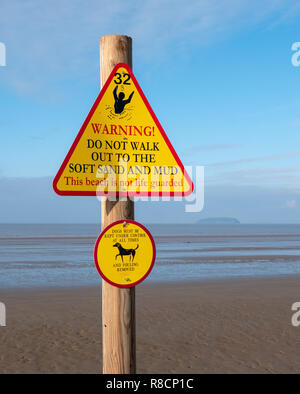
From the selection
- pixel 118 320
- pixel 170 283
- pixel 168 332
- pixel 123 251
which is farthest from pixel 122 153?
pixel 170 283

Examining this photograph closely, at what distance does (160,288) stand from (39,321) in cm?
597

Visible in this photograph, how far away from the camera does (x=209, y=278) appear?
1764cm

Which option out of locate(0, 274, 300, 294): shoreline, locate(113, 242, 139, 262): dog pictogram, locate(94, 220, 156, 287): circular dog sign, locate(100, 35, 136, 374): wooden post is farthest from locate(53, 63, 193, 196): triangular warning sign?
locate(0, 274, 300, 294): shoreline

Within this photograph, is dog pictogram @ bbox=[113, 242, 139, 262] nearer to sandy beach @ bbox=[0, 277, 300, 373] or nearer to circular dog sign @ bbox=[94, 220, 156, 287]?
circular dog sign @ bbox=[94, 220, 156, 287]

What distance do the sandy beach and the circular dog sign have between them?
13.8 ft

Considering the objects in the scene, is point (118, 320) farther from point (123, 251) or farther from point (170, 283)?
point (170, 283)

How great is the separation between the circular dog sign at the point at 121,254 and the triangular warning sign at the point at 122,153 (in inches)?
10.7

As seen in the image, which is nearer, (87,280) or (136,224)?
(136,224)

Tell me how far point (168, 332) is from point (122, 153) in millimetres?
6642

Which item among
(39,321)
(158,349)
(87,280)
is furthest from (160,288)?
(158,349)

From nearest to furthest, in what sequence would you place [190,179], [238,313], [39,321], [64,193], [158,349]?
[64,193]
[190,179]
[158,349]
[39,321]
[238,313]

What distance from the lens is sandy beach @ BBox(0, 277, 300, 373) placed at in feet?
21.9

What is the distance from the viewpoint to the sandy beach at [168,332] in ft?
21.9
